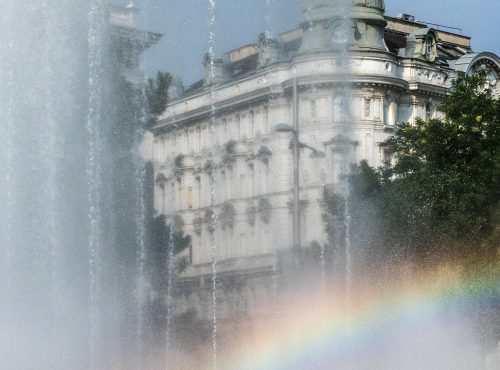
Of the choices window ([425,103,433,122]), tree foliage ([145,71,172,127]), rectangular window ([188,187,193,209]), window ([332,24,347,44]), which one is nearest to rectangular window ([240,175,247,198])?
rectangular window ([188,187,193,209])

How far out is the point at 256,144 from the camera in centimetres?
3569

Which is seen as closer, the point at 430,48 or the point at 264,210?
the point at 264,210

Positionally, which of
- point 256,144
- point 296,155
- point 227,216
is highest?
point 256,144

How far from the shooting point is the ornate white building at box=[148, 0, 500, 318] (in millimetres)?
31203

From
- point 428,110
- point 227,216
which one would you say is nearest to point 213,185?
point 227,216

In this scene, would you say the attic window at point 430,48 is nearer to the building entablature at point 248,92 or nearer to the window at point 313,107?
the building entablature at point 248,92

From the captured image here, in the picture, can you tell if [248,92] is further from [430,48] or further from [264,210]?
[430,48]

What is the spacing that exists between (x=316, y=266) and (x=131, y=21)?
7.92 m

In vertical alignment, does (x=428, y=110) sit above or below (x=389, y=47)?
below

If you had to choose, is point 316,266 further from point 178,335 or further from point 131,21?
point 131,21

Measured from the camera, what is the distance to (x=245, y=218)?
33.2 meters

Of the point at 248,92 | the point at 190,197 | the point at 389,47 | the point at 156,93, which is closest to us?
the point at 156,93

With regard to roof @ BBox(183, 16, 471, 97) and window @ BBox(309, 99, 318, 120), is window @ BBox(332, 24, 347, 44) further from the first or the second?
window @ BBox(309, 99, 318, 120)

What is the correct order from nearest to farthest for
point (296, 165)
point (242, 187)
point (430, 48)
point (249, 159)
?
point (296, 165) → point (242, 187) → point (249, 159) → point (430, 48)
